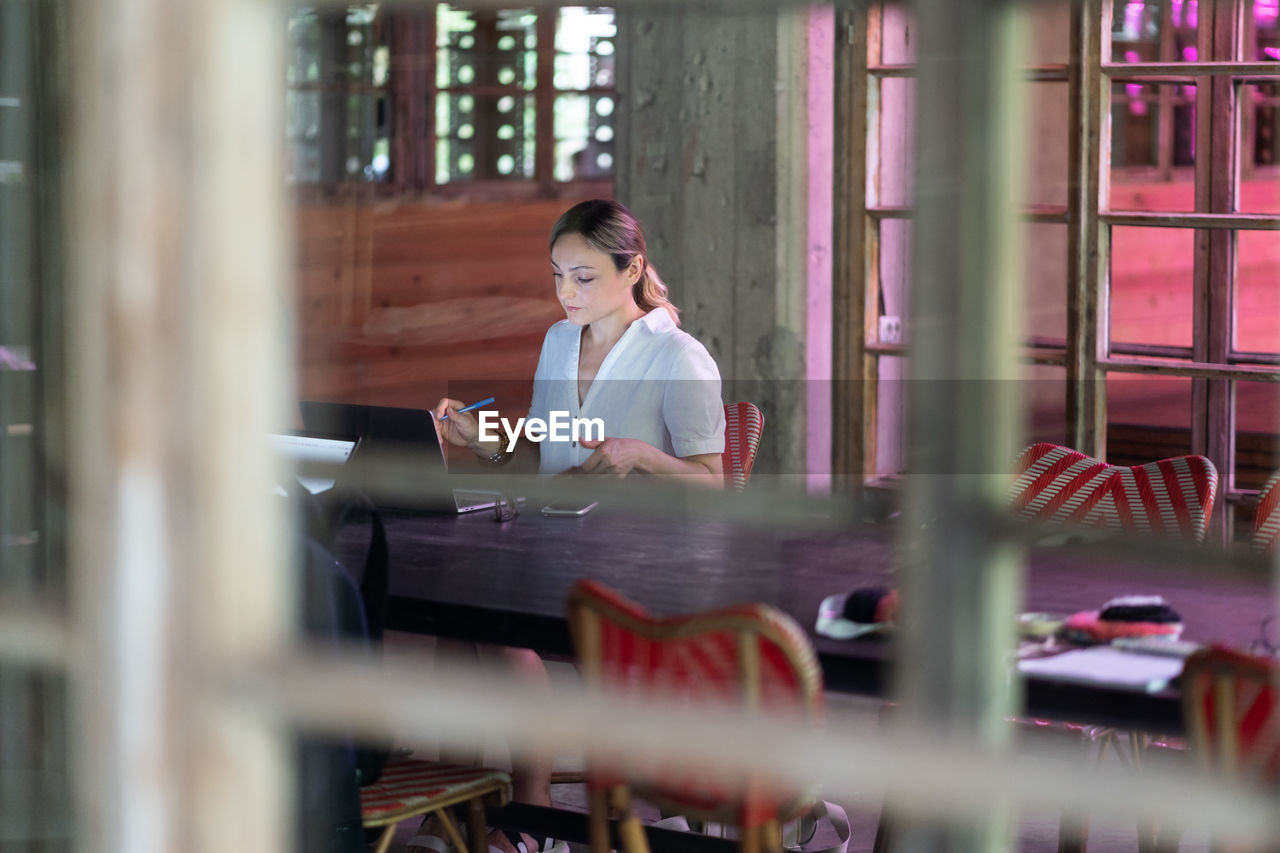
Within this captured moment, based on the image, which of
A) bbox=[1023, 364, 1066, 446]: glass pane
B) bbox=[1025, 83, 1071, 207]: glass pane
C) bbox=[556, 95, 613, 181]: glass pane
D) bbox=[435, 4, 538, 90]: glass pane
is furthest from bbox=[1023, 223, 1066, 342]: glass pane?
bbox=[435, 4, 538, 90]: glass pane

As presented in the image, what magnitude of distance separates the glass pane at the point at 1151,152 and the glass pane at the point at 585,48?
2.01 meters

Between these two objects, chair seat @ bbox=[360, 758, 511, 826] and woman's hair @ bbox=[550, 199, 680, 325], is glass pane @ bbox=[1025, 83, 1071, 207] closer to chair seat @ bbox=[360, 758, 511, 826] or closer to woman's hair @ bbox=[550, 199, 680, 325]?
woman's hair @ bbox=[550, 199, 680, 325]

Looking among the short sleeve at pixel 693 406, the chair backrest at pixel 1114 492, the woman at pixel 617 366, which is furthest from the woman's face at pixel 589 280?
the chair backrest at pixel 1114 492

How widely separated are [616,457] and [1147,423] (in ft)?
10.1

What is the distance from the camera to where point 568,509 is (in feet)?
12.2

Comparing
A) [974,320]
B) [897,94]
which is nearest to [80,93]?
[974,320]

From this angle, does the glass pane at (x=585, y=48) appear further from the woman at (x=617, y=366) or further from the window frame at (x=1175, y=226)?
the woman at (x=617, y=366)

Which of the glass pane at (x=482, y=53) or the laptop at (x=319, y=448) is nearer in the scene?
the laptop at (x=319, y=448)

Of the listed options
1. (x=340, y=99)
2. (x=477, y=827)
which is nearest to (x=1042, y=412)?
(x=340, y=99)

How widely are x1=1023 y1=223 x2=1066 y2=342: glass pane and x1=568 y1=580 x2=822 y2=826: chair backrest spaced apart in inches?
241

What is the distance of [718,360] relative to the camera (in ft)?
18.6

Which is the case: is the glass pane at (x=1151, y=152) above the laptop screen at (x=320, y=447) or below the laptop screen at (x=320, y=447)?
above

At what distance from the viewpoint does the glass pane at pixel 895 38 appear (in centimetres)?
515

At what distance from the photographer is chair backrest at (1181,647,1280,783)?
7.11 ft
